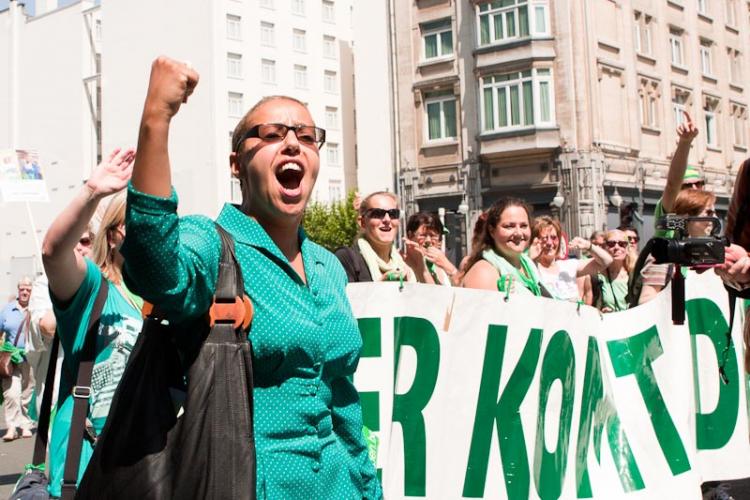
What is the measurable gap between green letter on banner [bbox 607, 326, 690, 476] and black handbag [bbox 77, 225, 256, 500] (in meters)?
3.64

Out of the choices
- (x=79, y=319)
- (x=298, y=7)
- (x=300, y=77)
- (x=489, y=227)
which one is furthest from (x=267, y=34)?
(x=79, y=319)

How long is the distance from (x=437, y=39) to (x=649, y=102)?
28.2 feet

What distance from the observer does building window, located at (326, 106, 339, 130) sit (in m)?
53.5

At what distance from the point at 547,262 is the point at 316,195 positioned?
44314 millimetres

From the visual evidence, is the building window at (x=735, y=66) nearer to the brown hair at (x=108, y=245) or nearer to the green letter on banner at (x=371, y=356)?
the green letter on banner at (x=371, y=356)

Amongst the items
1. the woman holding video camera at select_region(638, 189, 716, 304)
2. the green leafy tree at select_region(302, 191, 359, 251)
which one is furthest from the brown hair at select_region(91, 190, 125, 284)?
the green leafy tree at select_region(302, 191, 359, 251)

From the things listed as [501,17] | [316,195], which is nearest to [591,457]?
[501,17]

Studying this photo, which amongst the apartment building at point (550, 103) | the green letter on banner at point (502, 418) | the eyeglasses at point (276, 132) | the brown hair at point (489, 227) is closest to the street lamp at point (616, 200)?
the apartment building at point (550, 103)

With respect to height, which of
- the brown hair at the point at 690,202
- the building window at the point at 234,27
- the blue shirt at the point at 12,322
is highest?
the building window at the point at 234,27

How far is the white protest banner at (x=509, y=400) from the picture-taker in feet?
15.2

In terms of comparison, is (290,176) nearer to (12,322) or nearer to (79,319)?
(79,319)

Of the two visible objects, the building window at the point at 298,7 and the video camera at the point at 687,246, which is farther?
the building window at the point at 298,7

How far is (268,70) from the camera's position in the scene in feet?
169

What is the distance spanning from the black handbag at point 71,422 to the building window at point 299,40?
5121 centimetres
